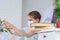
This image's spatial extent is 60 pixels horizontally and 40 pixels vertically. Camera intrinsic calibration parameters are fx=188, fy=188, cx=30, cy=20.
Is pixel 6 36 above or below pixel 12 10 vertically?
below

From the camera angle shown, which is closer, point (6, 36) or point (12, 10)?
point (6, 36)

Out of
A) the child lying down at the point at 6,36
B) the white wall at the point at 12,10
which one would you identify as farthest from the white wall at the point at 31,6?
the child lying down at the point at 6,36

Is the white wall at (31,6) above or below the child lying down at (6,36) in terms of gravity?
above

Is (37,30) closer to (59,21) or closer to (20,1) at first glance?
(59,21)

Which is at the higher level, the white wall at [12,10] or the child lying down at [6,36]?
the white wall at [12,10]

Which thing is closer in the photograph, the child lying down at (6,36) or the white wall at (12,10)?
the child lying down at (6,36)

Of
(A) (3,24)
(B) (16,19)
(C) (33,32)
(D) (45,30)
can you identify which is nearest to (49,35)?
(D) (45,30)

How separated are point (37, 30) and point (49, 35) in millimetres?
149

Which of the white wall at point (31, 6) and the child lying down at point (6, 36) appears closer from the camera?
the child lying down at point (6, 36)

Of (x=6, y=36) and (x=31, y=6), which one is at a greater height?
(x=31, y=6)

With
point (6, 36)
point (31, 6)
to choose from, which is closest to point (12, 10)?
point (31, 6)

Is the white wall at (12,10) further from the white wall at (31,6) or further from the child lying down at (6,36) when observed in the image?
the child lying down at (6,36)

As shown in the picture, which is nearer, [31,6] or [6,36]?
[6,36]

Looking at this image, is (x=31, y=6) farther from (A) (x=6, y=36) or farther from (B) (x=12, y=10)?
(A) (x=6, y=36)
